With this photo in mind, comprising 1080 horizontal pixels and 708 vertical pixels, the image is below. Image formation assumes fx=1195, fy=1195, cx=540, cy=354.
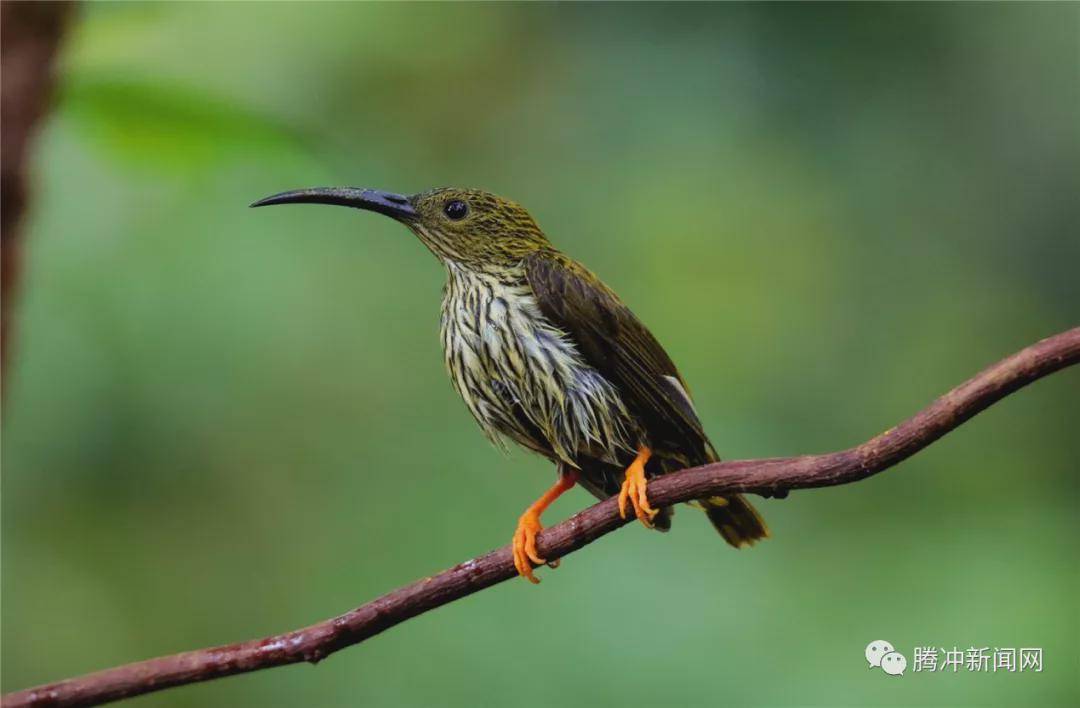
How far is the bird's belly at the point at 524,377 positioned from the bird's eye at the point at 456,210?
17 cm

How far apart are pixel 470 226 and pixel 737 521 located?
3.46 ft

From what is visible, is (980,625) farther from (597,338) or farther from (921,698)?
(597,338)

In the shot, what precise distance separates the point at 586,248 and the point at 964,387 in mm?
3275

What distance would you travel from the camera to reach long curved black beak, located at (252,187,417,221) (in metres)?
2.47

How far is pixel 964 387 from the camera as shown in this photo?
1.87 meters

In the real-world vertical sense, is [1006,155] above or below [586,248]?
above

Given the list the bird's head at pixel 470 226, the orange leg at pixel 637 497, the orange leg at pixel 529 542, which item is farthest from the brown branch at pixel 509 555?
the bird's head at pixel 470 226

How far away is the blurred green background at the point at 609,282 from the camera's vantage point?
417 cm

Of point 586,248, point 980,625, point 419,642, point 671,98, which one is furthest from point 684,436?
point 671,98

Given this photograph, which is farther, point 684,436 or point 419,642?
point 419,642

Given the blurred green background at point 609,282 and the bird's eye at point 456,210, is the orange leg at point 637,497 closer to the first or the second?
the bird's eye at point 456,210

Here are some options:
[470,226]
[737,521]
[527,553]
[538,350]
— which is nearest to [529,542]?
[527,553]

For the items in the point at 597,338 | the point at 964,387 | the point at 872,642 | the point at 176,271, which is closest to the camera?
the point at 964,387

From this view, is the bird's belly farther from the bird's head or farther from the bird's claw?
the bird's claw
